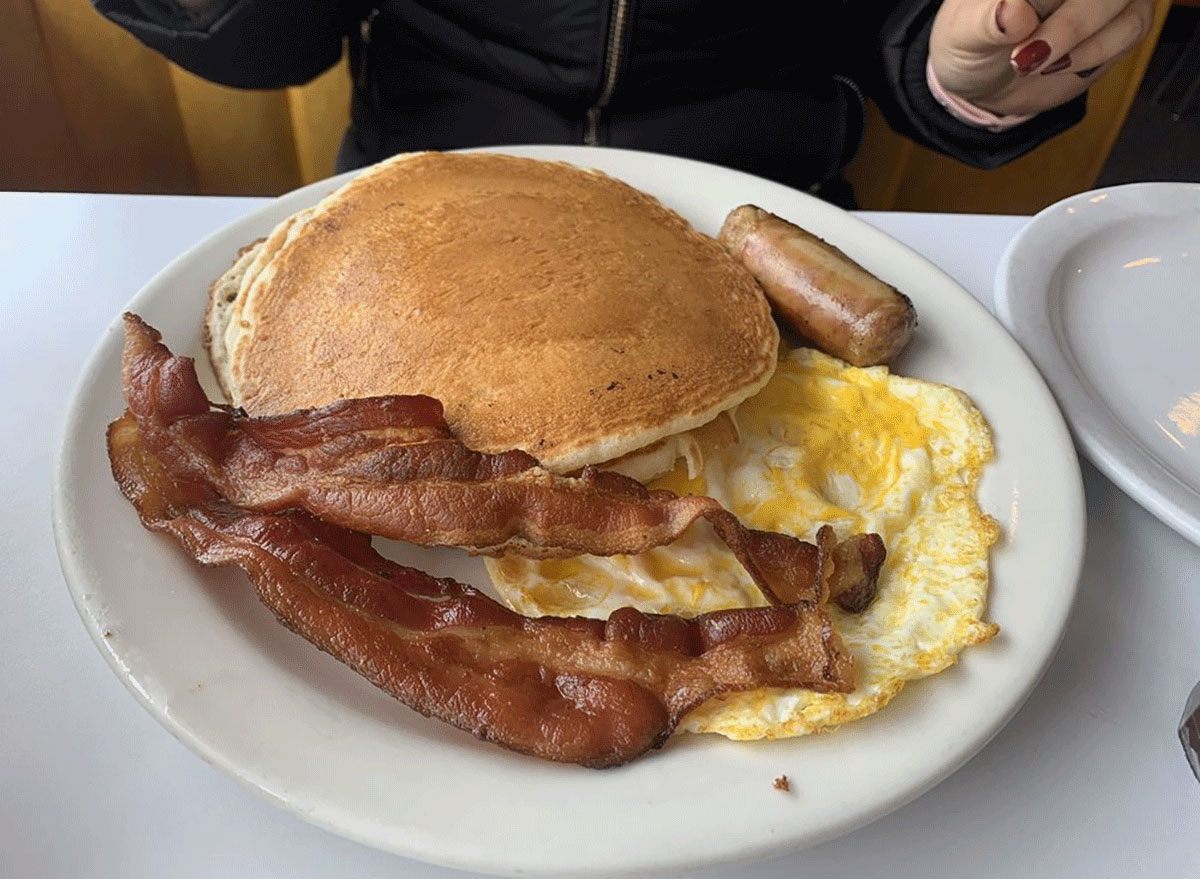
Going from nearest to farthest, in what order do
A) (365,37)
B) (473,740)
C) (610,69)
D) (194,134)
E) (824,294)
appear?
1. (473,740)
2. (824,294)
3. (610,69)
4. (365,37)
5. (194,134)

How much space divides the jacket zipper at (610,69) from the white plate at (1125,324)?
0.80 meters

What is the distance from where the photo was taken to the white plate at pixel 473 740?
0.81 m

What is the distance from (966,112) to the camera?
1830 mm

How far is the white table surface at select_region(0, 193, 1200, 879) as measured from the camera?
2.91 feet

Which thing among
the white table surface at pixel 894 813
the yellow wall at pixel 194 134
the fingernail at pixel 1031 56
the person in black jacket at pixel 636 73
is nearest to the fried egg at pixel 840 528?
the white table surface at pixel 894 813

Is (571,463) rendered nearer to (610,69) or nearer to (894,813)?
(894,813)

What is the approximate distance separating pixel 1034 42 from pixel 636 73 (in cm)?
71

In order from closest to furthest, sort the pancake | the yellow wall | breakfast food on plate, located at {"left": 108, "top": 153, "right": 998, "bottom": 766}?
1. breakfast food on plate, located at {"left": 108, "top": 153, "right": 998, "bottom": 766}
2. the pancake
3. the yellow wall

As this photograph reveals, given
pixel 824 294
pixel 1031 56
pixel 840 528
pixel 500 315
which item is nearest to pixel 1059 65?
pixel 1031 56

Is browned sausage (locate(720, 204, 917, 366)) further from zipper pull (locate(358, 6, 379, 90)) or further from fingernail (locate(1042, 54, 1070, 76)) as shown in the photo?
zipper pull (locate(358, 6, 379, 90))

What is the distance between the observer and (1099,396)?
1355 millimetres

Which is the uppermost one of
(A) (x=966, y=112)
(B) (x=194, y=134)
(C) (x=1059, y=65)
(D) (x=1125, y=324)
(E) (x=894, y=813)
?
(C) (x=1059, y=65)

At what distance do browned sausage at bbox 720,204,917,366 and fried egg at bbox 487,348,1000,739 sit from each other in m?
0.04

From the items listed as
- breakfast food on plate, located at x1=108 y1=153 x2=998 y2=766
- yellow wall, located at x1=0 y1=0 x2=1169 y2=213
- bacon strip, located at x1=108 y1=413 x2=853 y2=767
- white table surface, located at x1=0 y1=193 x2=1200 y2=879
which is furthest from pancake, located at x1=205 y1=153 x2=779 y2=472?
yellow wall, located at x1=0 y1=0 x2=1169 y2=213
